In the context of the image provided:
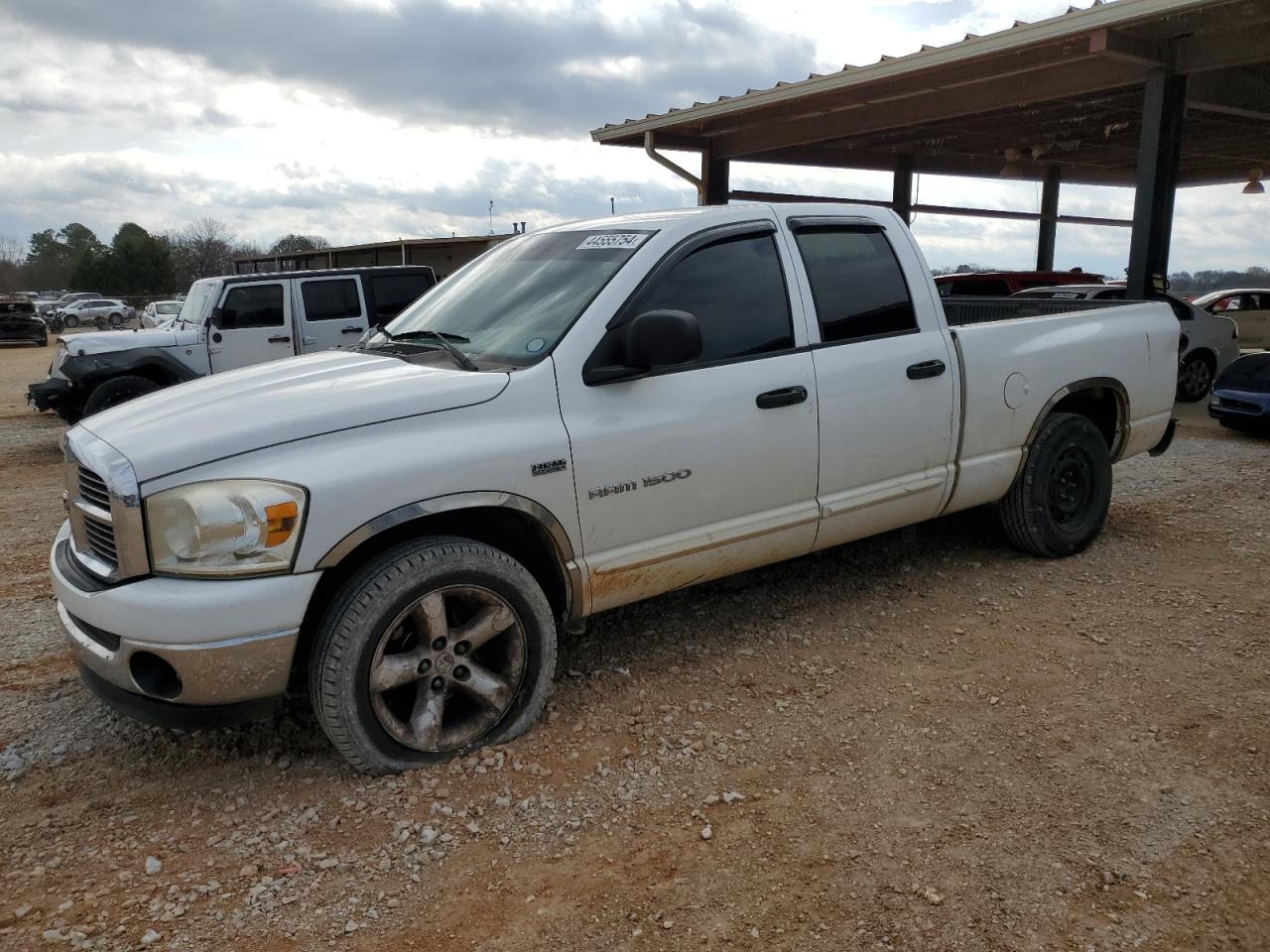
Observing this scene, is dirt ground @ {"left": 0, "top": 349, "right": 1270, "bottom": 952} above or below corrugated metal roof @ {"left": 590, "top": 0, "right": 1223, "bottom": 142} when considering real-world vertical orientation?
below

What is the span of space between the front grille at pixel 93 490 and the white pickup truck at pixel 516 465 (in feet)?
0.05

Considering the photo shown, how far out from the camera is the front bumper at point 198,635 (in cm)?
281

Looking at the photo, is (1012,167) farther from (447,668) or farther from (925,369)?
(447,668)

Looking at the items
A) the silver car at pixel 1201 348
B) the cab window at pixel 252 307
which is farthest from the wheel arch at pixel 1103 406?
the cab window at pixel 252 307

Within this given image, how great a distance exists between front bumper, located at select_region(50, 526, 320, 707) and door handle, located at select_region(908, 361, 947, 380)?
2.74m

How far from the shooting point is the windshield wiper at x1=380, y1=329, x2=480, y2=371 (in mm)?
3574

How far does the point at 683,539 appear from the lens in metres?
3.72

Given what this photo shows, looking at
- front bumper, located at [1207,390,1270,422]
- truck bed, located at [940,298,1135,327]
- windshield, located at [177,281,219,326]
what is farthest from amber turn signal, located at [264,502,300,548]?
front bumper, located at [1207,390,1270,422]

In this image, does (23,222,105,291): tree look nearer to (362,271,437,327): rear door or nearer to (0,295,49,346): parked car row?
(0,295,49,346): parked car row

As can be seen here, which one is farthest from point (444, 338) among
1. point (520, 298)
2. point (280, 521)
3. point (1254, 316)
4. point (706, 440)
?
point (1254, 316)

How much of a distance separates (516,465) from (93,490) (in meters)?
1.37

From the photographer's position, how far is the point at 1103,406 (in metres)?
5.52

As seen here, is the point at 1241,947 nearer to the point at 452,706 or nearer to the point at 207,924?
the point at 452,706

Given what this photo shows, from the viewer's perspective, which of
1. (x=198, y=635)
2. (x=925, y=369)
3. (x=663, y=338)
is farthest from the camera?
(x=925, y=369)
